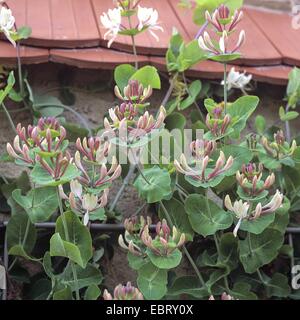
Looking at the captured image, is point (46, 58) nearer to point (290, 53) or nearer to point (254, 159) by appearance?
point (254, 159)

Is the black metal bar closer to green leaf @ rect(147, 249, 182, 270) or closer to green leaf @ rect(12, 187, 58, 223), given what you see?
green leaf @ rect(12, 187, 58, 223)

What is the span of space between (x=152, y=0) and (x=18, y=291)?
0.94 m

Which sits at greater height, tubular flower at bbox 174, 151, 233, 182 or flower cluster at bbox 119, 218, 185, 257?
tubular flower at bbox 174, 151, 233, 182

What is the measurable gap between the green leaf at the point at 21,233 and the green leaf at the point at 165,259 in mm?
288

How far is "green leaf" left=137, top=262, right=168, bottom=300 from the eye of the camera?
3.84 feet

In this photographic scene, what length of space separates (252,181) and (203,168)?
0.11 metres

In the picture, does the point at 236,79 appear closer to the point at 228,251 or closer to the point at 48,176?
the point at 228,251

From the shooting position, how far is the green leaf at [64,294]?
3.84 feet

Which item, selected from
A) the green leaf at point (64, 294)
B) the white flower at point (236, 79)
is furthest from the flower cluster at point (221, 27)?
the green leaf at point (64, 294)

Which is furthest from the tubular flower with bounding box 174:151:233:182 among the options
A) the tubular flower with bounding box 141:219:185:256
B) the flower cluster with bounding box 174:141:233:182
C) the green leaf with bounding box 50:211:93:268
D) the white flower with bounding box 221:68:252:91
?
the white flower with bounding box 221:68:252:91

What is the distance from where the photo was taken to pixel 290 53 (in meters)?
1.72

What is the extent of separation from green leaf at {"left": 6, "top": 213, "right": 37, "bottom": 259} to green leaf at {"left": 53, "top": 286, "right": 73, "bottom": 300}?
0.56 feet

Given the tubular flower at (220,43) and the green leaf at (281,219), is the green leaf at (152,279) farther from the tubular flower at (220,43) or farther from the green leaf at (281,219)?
the tubular flower at (220,43)

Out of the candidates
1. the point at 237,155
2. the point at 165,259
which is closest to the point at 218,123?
the point at 237,155
